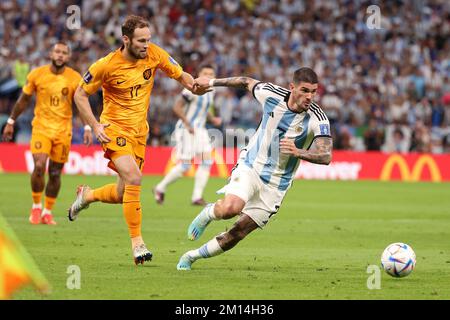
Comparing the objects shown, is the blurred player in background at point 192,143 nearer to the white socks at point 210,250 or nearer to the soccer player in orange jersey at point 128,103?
the soccer player in orange jersey at point 128,103

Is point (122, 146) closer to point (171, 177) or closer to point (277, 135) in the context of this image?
point (277, 135)

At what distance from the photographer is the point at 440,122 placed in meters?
29.5

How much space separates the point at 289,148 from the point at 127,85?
2.33 meters

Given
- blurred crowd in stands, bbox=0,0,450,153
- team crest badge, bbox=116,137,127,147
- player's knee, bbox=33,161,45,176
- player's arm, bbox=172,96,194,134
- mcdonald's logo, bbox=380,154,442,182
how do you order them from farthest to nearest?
blurred crowd in stands, bbox=0,0,450,153, mcdonald's logo, bbox=380,154,442,182, player's arm, bbox=172,96,194,134, player's knee, bbox=33,161,45,176, team crest badge, bbox=116,137,127,147

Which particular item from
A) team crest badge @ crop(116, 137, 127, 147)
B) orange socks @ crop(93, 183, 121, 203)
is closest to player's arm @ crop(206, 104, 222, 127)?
orange socks @ crop(93, 183, 121, 203)

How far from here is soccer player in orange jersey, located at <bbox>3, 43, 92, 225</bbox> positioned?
14.6 metres

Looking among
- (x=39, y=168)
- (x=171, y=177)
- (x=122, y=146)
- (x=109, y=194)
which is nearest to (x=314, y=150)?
(x=122, y=146)

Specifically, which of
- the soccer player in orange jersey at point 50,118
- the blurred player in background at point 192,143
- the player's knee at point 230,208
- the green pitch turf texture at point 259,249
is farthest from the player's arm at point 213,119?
the player's knee at point 230,208

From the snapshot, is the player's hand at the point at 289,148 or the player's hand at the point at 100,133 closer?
the player's hand at the point at 289,148

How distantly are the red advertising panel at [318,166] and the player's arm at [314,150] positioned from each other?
16812 millimetres

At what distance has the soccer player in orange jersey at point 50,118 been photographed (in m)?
14.6

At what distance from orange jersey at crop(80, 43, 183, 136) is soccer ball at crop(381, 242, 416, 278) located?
3.19m

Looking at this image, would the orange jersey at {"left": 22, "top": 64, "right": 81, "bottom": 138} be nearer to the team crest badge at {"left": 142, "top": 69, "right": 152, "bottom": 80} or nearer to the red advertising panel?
the team crest badge at {"left": 142, "top": 69, "right": 152, "bottom": 80}

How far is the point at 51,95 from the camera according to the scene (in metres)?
14.8
